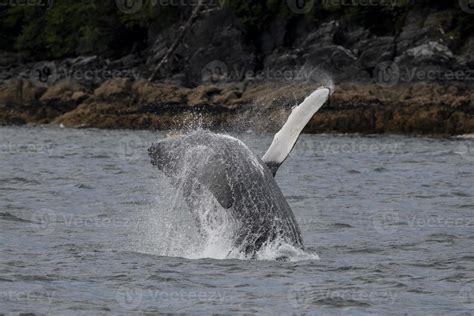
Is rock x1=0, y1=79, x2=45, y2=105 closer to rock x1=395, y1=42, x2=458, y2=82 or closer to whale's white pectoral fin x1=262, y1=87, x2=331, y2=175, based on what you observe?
rock x1=395, y1=42, x2=458, y2=82

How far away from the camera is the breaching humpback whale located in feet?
43.2

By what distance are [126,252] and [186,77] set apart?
148 ft

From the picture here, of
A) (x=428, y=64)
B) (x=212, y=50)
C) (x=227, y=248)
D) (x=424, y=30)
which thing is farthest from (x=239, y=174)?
(x=212, y=50)

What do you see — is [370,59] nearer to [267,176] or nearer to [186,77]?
[186,77]

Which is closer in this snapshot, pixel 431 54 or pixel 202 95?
pixel 431 54

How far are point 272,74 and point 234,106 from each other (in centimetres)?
549

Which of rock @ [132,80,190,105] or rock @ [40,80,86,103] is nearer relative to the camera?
rock @ [132,80,190,105]

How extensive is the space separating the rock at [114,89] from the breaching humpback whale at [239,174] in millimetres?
42532

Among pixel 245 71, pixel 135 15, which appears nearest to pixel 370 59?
pixel 245 71

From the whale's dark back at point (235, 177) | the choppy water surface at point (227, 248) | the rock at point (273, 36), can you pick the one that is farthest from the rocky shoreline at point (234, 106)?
the whale's dark back at point (235, 177)

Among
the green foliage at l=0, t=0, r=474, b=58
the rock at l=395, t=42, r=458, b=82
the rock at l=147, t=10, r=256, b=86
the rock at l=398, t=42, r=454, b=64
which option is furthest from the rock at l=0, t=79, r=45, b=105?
the rock at l=398, t=42, r=454, b=64

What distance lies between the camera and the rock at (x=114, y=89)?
56031 millimetres

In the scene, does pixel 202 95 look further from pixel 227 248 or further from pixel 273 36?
pixel 227 248

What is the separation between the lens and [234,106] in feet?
169
